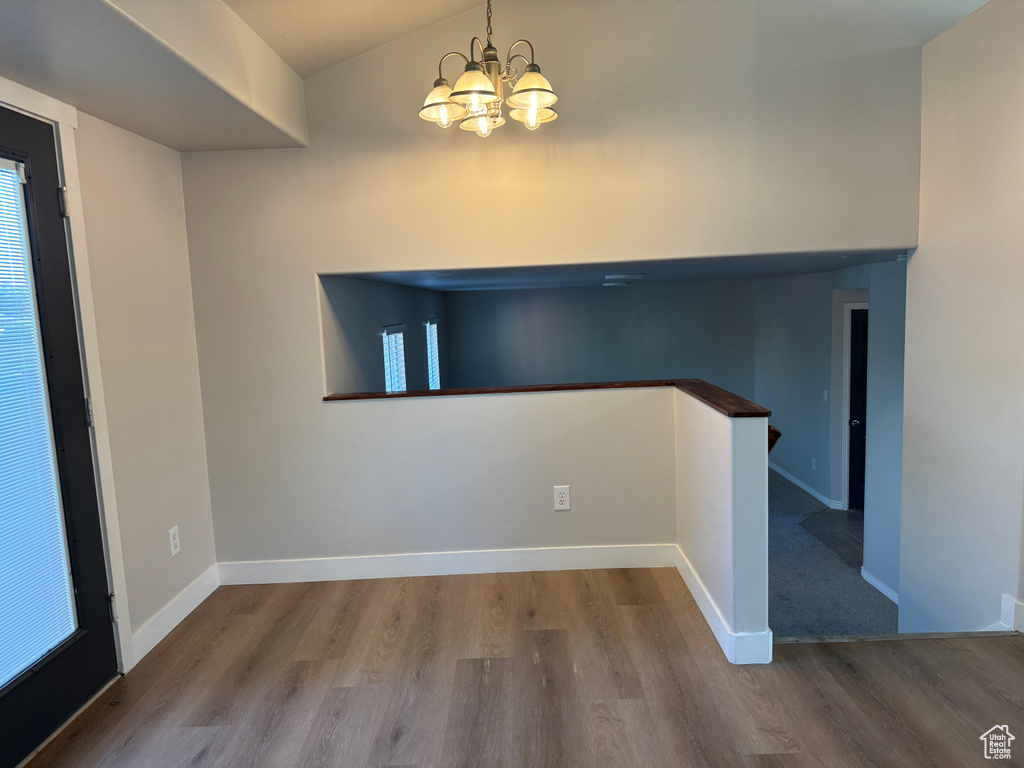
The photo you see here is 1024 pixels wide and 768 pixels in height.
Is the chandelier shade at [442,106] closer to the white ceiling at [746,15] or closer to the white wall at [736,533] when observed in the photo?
the white ceiling at [746,15]

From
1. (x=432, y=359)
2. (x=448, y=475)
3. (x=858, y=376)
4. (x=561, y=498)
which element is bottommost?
(x=561, y=498)

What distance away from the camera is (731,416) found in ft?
7.92

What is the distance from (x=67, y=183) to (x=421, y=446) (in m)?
1.87

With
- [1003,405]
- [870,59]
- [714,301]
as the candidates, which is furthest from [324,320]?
[714,301]

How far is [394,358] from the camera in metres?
5.02

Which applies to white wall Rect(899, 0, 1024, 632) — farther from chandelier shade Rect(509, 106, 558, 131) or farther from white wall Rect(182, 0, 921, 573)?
chandelier shade Rect(509, 106, 558, 131)

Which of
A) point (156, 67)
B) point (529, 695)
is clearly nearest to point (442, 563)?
point (529, 695)

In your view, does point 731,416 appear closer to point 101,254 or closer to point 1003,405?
point 1003,405

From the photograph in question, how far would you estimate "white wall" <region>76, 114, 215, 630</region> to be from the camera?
254cm

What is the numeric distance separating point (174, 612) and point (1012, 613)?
12.1 ft

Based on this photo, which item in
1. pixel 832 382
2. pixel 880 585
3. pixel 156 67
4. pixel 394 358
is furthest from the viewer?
pixel 832 382

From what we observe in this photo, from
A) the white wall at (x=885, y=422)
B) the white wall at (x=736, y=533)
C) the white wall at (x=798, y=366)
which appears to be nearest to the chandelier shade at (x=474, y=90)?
the white wall at (x=736, y=533)

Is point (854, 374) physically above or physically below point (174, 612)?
above

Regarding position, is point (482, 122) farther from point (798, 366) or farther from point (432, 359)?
point (798, 366)
